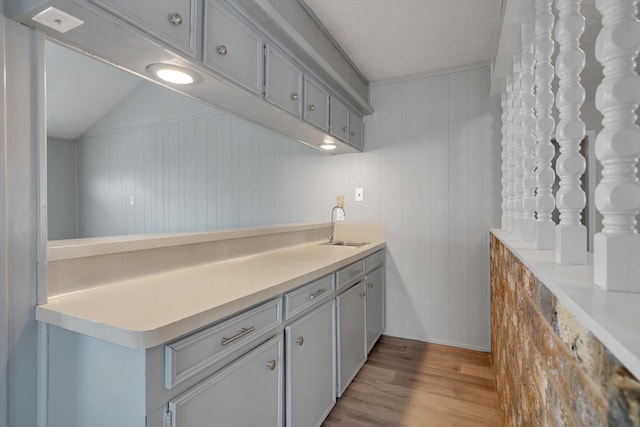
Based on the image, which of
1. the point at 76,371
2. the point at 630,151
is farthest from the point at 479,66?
the point at 76,371

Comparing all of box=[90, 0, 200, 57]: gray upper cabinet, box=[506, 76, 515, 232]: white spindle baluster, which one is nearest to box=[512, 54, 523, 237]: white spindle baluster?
box=[506, 76, 515, 232]: white spindle baluster

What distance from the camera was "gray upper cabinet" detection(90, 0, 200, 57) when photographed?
971 mm

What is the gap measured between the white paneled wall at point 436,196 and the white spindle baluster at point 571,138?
1792 mm

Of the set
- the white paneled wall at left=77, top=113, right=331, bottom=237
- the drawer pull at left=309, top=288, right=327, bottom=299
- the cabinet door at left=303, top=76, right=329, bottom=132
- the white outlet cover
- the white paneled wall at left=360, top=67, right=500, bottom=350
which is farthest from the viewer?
the white paneled wall at left=77, top=113, right=331, bottom=237

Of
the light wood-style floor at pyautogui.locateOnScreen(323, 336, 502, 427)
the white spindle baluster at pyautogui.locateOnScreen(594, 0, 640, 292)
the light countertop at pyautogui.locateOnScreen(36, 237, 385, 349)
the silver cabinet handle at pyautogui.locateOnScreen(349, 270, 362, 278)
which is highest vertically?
the white spindle baluster at pyautogui.locateOnScreen(594, 0, 640, 292)

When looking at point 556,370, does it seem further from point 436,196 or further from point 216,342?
point 436,196

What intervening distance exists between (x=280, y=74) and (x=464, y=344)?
2568 millimetres

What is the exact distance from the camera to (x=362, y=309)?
230 cm

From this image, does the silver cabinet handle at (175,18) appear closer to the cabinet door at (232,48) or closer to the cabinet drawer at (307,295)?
the cabinet door at (232,48)

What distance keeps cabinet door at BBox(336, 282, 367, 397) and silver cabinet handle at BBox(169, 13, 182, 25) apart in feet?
5.06

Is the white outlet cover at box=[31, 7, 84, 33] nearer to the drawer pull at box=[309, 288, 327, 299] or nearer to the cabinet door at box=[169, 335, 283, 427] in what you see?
the cabinet door at box=[169, 335, 283, 427]

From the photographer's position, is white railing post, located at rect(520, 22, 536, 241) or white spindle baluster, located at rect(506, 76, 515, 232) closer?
white railing post, located at rect(520, 22, 536, 241)

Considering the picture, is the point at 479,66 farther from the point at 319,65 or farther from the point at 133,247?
the point at 133,247

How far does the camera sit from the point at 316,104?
7.09 feet
